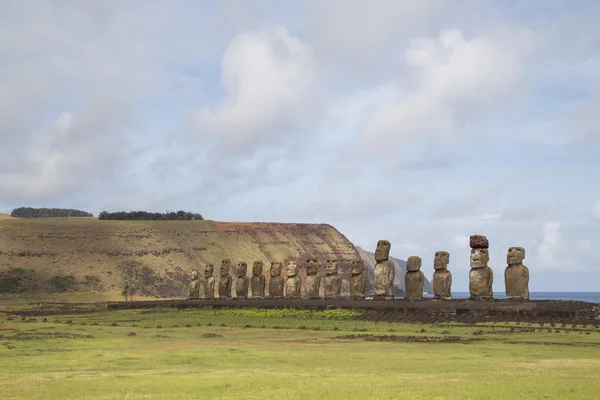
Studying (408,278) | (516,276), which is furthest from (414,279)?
(516,276)

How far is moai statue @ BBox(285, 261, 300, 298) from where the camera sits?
4556cm

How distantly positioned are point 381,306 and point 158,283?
60746mm

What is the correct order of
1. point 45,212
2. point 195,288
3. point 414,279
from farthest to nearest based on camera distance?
1. point 45,212
2. point 195,288
3. point 414,279

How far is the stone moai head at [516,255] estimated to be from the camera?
3284 centimetres

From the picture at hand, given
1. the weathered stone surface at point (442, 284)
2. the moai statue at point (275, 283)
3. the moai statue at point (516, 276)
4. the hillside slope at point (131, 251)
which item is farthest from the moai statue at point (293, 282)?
the hillside slope at point (131, 251)

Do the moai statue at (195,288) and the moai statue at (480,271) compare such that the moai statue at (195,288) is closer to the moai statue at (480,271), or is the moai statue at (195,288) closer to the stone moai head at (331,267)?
the stone moai head at (331,267)

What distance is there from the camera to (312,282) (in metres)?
43.8

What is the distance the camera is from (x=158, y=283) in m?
91.8

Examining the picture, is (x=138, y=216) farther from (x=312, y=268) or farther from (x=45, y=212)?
(x=312, y=268)

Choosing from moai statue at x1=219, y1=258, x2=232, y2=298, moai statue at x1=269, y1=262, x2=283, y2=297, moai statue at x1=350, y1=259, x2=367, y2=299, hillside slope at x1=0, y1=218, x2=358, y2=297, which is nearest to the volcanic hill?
hillside slope at x1=0, y1=218, x2=358, y2=297

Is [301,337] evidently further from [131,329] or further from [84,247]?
[84,247]

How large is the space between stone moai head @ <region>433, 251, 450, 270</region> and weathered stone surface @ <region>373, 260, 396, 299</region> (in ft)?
11.3

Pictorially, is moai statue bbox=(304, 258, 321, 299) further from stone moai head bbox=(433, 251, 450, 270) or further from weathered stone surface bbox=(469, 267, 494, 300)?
weathered stone surface bbox=(469, 267, 494, 300)

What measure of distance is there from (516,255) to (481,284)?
204cm
